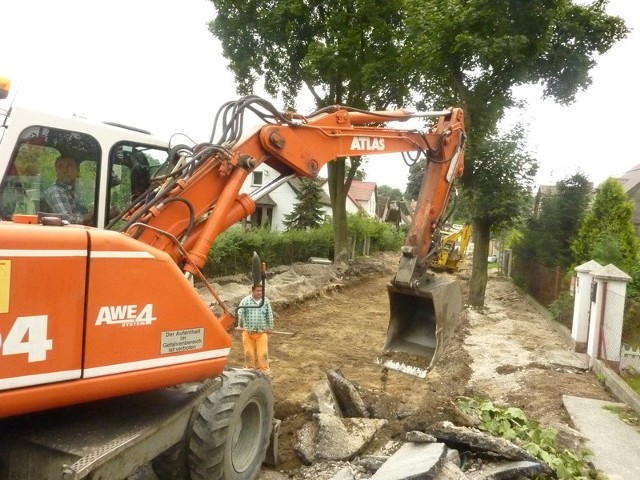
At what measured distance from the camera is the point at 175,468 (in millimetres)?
3941

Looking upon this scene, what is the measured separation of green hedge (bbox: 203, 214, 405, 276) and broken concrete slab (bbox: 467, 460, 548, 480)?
11.5m

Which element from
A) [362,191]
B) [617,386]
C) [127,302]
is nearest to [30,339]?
[127,302]

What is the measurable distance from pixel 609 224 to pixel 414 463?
37.8 ft

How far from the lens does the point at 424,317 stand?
734cm

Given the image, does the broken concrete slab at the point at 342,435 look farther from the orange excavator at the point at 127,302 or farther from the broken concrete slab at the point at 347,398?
the orange excavator at the point at 127,302

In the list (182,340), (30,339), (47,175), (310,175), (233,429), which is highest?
(310,175)

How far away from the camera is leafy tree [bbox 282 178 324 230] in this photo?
109ft

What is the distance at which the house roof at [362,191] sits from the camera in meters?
54.6

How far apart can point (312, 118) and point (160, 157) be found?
1.56 m

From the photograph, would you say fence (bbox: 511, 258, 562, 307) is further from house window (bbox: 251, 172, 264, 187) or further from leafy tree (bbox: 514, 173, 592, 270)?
house window (bbox: 251, 172, 264, 187)

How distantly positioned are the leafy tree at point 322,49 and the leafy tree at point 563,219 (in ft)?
20.0

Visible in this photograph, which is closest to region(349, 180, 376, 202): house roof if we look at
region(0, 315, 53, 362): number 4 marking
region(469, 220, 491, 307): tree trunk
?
region(469, 220, 491, 307): tree trunk

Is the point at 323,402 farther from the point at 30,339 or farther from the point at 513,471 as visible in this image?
the point at 30,339

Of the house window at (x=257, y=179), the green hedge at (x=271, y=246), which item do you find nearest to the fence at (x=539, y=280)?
the green hedge at (x=271, y=246)
